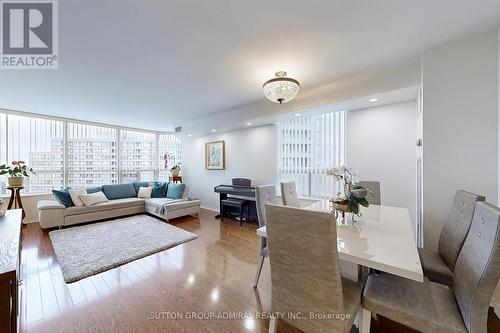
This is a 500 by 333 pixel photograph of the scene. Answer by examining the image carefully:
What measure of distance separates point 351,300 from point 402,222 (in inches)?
39.9

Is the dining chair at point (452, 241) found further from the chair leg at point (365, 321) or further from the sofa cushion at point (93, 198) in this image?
the sofa cushion at point (93, 198)

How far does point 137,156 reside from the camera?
6566 mm

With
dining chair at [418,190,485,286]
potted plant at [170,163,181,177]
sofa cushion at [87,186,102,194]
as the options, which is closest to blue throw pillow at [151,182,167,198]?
potted plant at [170,163,181,177]

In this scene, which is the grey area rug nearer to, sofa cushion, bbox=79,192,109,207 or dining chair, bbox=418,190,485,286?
sofa cushion, bbox=79,192,109,207

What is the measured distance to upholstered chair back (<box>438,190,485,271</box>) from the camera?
1434mm

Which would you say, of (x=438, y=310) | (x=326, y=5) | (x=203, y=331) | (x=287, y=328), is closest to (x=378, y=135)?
(x=326, y=5)

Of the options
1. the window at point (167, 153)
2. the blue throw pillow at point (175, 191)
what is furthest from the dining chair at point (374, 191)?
the window at point (167, 153)

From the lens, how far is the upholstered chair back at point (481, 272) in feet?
3.00

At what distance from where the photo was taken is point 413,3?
4.92 feet

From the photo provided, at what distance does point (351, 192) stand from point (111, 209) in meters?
5.13

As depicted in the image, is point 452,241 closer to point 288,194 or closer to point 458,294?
point 458,294

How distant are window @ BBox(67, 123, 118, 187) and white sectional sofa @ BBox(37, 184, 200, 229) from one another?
2.90 feet

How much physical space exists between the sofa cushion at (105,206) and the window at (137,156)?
1.65 m

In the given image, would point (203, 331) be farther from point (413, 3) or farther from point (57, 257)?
point (413, 3)
